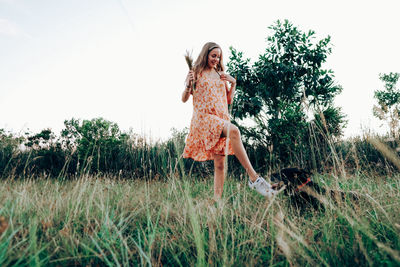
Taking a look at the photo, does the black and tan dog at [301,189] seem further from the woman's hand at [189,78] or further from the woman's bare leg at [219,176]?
the woman's hand at [189,78]

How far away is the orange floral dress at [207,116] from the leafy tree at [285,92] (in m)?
1.40

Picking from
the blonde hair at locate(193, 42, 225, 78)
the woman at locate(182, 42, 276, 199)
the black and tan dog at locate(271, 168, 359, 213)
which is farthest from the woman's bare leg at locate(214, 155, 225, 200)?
the blonde hair at locate(193, 42, 225, 78)

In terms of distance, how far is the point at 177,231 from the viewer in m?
1.50

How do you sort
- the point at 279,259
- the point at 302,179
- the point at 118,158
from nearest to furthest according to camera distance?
the point at 279,259
the point at 302,179
the point at 118,158

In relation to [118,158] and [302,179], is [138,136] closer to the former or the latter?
[118,158]

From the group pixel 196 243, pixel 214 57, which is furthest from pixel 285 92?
pixel 196 243

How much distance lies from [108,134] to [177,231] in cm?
458

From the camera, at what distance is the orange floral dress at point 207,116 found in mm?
2438

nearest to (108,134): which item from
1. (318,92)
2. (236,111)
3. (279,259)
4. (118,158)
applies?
(118,158)

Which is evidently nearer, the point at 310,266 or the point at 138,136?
the point at 310,266

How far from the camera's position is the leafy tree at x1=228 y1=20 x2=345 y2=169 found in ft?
12.5

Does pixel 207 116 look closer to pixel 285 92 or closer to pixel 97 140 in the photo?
pixel 285 92

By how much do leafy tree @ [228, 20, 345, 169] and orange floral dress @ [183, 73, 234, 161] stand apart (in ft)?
4.58

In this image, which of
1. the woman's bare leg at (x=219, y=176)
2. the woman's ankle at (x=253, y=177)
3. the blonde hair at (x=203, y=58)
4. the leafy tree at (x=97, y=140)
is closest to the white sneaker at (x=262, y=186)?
the woman's ankle at (x=253, y=177)
